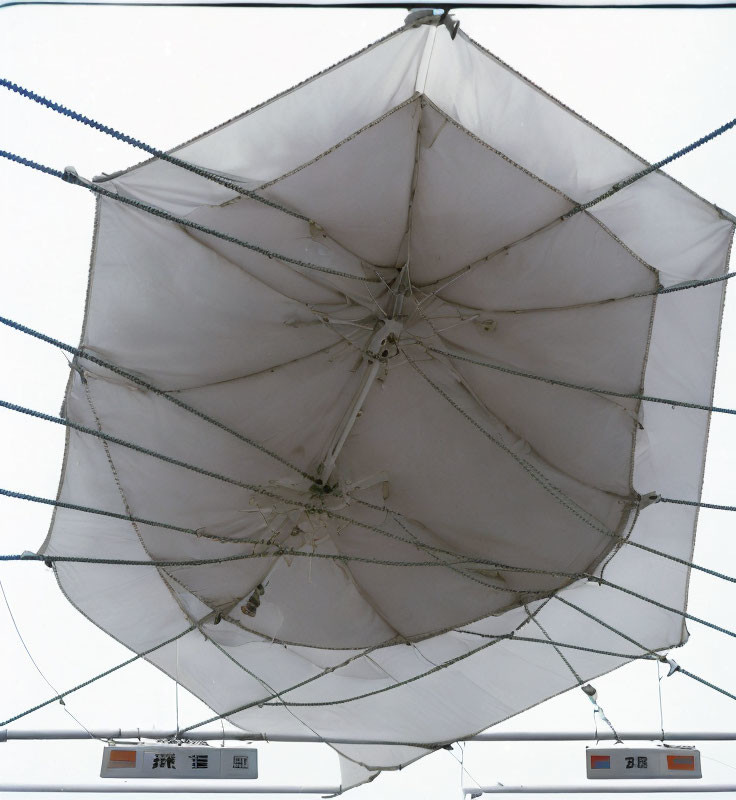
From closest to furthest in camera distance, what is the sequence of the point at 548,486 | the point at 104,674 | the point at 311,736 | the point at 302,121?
the point at 302,121 < the point at 548,486 < the point at 104,674 < the point at 311,736

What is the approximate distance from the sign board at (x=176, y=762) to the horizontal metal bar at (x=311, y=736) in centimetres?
59

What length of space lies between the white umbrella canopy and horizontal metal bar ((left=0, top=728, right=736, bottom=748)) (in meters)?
0.14

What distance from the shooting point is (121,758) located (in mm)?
8000

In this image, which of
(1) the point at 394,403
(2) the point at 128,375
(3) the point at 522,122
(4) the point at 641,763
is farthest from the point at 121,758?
(3) the point at 522,122

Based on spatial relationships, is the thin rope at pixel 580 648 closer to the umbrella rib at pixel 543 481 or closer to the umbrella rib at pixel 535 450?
the umbrella rib at pixel 543 481

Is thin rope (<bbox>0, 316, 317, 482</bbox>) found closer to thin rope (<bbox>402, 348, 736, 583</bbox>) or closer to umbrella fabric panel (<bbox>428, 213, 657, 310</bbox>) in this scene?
thin rope (<bbox>402, 348, 736, 583</bbox>)

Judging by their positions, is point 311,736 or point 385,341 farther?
point 311,736

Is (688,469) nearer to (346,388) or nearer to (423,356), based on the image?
(423,356)

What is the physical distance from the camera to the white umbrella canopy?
610 centimetres

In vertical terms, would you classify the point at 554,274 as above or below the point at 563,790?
above

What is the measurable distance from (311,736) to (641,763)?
3071 mm

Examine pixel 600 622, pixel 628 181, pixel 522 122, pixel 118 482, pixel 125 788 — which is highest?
pixel 522 122

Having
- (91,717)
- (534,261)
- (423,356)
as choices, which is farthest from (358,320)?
(91,717)

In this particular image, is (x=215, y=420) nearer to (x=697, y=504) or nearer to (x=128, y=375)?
(x=128, y=375)
